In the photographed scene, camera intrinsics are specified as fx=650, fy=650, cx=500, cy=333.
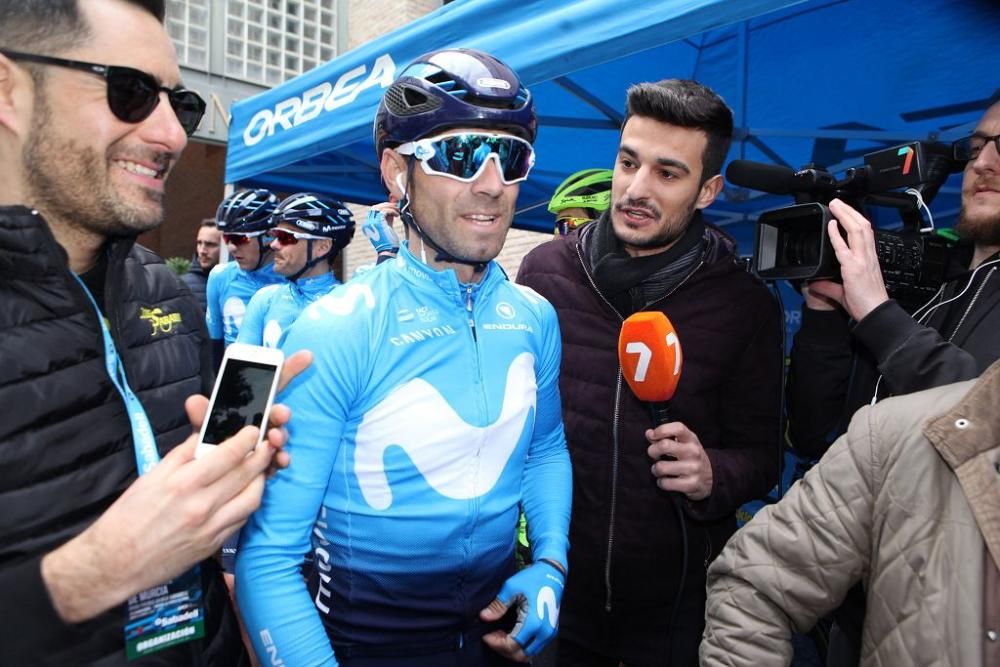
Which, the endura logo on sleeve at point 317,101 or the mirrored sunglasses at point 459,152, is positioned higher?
the endura logo on sleeve at point 317,101

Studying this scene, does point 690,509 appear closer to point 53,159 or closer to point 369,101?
point 53,159

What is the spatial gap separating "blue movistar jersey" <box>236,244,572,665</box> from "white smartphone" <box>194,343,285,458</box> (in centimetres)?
29

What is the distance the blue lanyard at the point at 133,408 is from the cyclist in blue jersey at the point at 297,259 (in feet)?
9.61

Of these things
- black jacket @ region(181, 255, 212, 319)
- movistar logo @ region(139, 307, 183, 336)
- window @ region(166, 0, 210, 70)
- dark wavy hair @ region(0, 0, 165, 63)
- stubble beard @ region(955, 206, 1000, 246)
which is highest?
window @ region(166, 0, 210, 70)

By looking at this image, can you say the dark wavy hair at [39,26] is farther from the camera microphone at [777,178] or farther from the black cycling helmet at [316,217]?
the black cycling helmet at [316,217]

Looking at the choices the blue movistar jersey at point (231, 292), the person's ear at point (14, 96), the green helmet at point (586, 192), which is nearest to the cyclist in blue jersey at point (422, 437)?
the person's ear at point (14, 96)

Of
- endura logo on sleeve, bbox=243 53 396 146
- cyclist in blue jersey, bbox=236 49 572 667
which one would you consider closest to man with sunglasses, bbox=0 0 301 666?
cyclist in blue jersey, bbox=236 49 572 667

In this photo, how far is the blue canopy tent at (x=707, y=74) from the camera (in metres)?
2.48

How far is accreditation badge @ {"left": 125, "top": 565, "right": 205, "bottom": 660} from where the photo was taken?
1.18m

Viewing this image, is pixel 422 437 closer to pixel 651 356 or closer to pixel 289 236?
pixel 651 356

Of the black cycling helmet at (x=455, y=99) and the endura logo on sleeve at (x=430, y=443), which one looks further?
the black cycling helmet at (x=455, y=99)

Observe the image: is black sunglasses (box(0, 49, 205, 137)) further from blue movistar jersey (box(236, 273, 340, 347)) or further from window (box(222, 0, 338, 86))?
window (box(222, 0, 338, 86))

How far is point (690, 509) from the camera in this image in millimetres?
2084

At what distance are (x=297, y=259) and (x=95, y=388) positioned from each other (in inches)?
131
